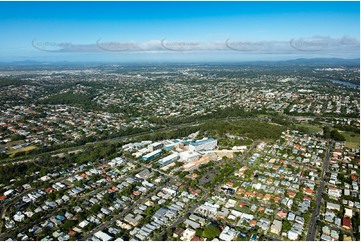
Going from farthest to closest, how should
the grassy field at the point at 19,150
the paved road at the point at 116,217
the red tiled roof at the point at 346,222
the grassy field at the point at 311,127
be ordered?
the grassy field at the point at 311,127 < the grassy field at the point at 19,150 < the red tiled roof at the point at 346,222 < the paved road at the point at 116,217

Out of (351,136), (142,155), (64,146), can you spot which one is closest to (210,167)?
(142,155)

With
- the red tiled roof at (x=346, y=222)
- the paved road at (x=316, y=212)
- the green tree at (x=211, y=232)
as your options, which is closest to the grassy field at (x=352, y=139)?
the paved road at (x=316, y=212)

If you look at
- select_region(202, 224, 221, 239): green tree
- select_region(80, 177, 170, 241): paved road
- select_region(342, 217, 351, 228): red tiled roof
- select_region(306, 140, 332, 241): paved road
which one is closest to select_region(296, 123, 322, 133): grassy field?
select_region(306, 140, 332, 241): paved road

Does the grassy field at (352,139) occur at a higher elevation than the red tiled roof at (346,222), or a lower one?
higher

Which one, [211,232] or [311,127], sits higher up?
[311,127]

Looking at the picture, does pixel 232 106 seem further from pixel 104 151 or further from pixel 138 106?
pixel 104 151

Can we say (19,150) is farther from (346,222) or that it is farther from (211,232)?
(346,222)

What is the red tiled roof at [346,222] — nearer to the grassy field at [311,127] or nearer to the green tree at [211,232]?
the green tree at [211,232]

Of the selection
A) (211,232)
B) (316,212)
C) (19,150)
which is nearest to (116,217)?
(211,232)

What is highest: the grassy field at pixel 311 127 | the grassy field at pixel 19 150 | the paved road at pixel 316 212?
the grassy field at pixel 311 127
